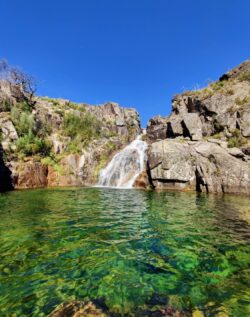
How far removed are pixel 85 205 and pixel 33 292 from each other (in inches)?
409

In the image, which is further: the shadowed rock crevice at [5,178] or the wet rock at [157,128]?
the wet rock at [157,128]

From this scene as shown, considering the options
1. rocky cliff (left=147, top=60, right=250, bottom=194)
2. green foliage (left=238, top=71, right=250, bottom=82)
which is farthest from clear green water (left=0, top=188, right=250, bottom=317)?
green foliage (left=238, top=71, right=250, bottom=82)

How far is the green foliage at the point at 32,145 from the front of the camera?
32.5 m

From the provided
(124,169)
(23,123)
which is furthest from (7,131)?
(124,169)

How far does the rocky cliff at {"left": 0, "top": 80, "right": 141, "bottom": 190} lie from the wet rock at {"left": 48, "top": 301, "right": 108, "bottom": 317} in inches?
1029

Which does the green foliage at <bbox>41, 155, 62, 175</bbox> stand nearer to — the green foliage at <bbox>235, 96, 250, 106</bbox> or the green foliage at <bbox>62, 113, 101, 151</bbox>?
the green foliage at <bbox>62, 113, 101, 151</bbox>

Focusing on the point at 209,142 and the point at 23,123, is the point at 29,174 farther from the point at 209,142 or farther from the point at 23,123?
the point at 209,142

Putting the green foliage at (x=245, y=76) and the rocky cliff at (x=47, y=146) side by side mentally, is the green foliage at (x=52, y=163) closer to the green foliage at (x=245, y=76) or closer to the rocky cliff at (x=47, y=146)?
the rocky cliff at (x=47, y=146)

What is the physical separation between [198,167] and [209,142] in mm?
3817

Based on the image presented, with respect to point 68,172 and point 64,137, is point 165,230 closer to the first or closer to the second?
point 68,172

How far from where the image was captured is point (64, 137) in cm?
3812

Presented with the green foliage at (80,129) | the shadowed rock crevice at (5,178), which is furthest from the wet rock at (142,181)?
the shadowed rock crevice at (5,178)

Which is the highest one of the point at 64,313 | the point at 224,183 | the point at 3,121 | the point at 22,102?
the point at 22,102

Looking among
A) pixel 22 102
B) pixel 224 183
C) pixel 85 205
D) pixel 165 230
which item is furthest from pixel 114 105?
pixel 165 230
